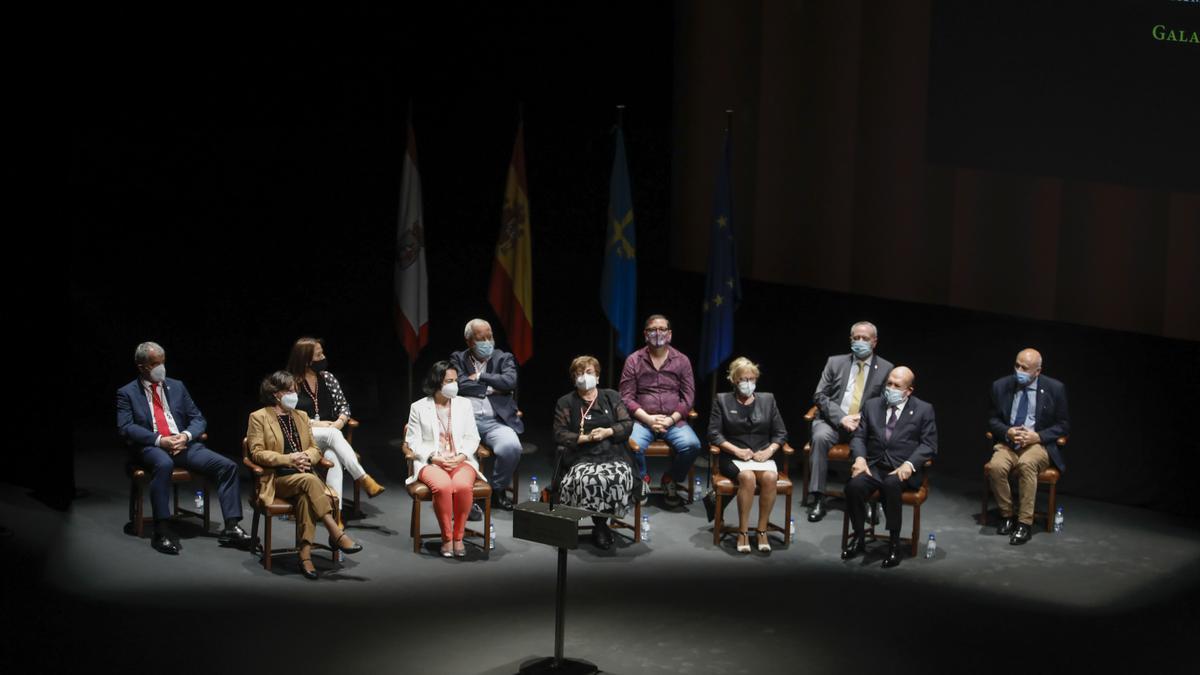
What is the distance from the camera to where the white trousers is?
8422 millimetres

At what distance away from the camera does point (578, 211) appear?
10984mm

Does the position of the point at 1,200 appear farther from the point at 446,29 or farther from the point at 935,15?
the point at 935,15

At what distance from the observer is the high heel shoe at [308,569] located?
7.82 meters

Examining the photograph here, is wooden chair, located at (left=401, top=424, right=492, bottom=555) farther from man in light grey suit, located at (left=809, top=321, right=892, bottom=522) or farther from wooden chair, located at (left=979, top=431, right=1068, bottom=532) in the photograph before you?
wooden chair, located at (left=979, top=431, right=1068, bottom=532)

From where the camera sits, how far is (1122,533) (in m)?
8.96

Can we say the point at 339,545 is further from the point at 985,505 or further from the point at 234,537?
the point at 985,505

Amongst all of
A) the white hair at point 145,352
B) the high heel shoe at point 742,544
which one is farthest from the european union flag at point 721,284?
the white hair at point 145,352

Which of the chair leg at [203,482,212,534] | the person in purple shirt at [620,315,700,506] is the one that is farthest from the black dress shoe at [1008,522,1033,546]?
the chair leg at [203,482,212,534]

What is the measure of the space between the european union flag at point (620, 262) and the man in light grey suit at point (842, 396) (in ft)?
4.91

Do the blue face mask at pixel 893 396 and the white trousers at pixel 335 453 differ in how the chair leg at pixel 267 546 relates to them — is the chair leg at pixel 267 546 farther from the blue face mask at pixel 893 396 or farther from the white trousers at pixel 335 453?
the blue face mask at pixel 893 396

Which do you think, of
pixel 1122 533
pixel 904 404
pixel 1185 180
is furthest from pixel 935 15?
pixel 1122 533

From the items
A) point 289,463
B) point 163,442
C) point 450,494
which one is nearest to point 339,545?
point 289,463

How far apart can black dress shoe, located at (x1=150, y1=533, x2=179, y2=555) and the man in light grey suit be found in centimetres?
356

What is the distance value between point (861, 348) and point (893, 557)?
4.81 feet
